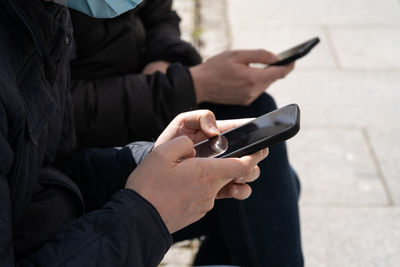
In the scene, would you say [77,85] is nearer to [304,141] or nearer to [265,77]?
[265,77]

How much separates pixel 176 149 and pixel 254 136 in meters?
0.22

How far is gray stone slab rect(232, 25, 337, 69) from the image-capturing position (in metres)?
3.77

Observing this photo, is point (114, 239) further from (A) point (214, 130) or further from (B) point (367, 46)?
(B) point (367, 46)

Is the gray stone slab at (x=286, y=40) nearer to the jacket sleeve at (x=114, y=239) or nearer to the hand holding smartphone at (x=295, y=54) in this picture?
the hand holding smartphone at (x=295, y=54)

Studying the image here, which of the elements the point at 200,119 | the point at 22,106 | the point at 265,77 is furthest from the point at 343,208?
the point at 22,106

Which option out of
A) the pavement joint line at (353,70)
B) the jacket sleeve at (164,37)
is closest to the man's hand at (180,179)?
the jacket sleeve at (164,37)

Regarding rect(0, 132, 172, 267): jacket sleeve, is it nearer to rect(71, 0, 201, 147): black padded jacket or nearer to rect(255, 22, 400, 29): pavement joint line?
rect(71, 0, 201, 147): black padded jacket

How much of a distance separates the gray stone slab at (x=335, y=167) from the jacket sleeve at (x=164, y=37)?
0.88m

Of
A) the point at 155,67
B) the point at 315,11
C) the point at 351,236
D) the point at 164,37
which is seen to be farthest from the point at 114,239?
the point at 315,11

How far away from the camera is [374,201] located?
263 cm

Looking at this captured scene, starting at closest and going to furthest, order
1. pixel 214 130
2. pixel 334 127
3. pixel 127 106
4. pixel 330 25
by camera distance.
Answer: pixel 214 130 → pixel 127 106 → pixel 334 127 → pixel 330 25

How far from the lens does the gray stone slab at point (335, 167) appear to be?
2.67 metres

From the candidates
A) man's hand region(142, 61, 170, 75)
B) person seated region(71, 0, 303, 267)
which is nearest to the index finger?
person seated region(71, 0, 303, 267)

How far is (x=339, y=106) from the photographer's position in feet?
10.9
